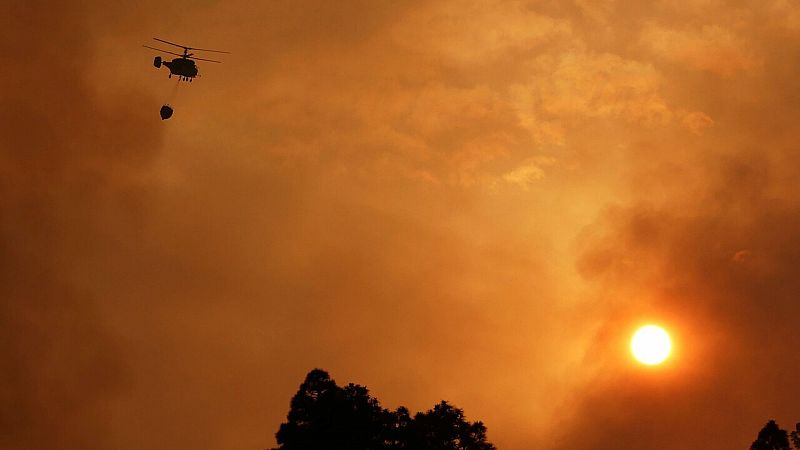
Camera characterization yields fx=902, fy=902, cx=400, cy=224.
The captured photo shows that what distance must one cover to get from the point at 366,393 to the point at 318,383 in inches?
200

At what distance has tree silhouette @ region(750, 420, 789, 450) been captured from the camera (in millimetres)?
87750

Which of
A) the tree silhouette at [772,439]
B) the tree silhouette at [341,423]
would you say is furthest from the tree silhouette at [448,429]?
the tree silhouette at [772,439]

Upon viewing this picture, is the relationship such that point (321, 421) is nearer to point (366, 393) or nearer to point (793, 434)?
point (366, 393)

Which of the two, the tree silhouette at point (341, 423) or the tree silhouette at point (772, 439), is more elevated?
the tree silhouette at point (341, 423)

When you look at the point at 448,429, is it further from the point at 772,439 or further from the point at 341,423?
the point at 772,439

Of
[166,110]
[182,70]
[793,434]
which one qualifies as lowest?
[793,434]

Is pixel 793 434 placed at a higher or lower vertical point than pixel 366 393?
lower

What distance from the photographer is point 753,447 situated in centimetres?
8869

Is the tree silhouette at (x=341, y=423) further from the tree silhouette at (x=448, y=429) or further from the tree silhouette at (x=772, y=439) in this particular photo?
the tree silhouette at (x=772, y=439)

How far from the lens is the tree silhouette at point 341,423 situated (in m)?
89.0

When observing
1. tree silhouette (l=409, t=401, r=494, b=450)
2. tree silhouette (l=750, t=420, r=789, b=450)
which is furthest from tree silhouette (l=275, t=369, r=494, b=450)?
tree silhouette (l=750, t=420, r=789, b=450)

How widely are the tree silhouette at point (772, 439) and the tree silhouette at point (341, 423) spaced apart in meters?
32.6

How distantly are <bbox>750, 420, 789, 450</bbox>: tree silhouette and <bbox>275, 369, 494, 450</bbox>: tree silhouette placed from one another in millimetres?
32574

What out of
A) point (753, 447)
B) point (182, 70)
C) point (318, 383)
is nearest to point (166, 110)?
point (182, 70)
